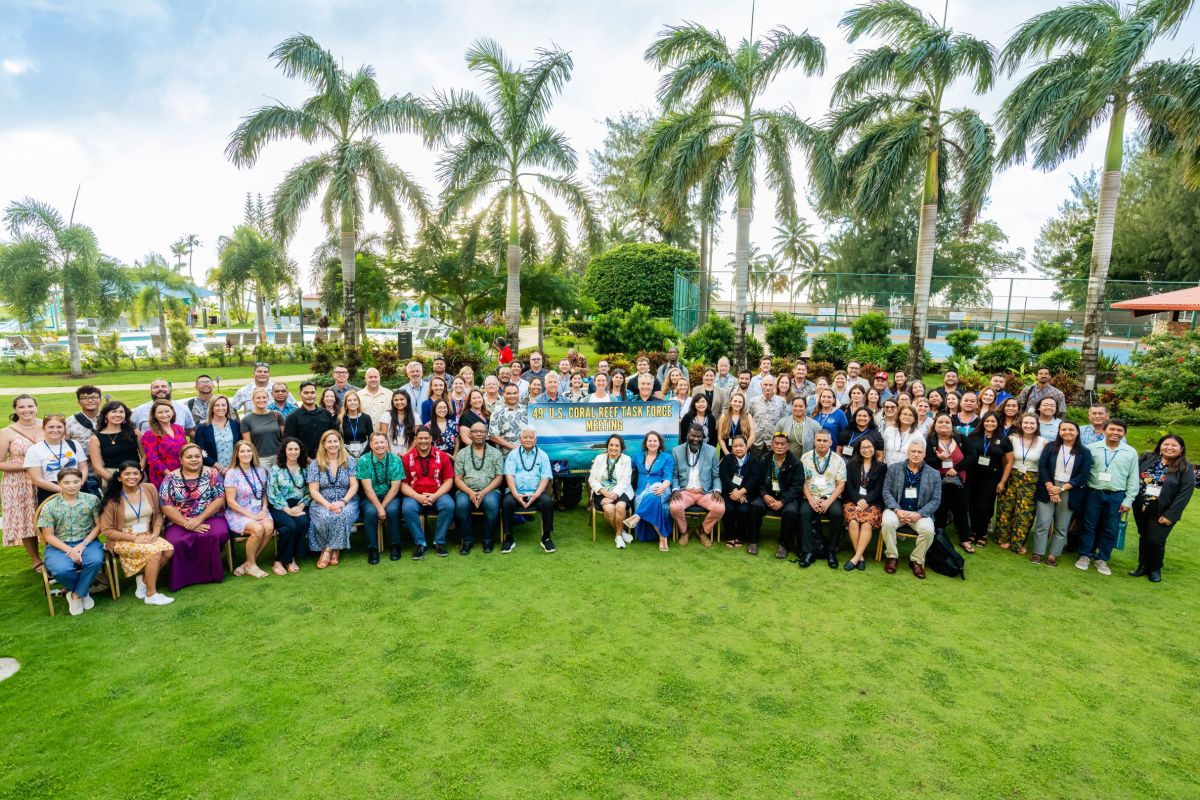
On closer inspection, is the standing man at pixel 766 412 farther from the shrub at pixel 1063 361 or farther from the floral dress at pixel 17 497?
the shrub at pixel 1063 361

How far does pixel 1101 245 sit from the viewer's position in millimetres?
13336

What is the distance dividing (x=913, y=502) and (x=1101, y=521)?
6.30 feet

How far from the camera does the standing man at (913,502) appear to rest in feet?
20.0

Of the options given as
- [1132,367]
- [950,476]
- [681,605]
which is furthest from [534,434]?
[1132,367]

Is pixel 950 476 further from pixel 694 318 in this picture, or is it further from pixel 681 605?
pixel 694 318

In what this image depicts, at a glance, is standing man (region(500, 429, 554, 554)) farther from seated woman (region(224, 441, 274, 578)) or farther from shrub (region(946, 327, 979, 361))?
shrub (region(946, 327, 979, 361))

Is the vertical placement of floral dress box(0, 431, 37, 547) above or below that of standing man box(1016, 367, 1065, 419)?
below

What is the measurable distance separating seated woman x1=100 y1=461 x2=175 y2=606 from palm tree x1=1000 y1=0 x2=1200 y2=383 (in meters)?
15.7

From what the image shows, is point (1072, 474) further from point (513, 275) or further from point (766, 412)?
point (513, 275)

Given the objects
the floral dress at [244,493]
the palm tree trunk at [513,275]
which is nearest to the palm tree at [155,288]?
the palm tree trunk at [513,275]

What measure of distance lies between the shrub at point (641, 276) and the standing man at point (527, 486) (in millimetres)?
21891

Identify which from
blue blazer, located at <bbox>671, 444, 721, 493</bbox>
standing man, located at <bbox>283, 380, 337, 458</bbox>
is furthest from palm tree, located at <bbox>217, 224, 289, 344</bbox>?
blue blazer, located at <bbox>671, 444, 721, 493</bbox>

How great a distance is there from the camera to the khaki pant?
607 centimetres

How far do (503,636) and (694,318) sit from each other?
70.7 ft
